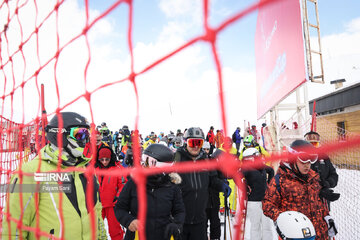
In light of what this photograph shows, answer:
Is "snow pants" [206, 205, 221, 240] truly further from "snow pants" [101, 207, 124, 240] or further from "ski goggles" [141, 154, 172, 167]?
"ski goggles" [141, 154, 172, 167]

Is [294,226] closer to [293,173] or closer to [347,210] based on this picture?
[293,173]

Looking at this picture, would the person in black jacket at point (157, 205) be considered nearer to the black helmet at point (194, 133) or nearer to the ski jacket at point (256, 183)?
the black helmet at point (194, 133)

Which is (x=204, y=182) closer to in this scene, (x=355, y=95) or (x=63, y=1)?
(x=63, y=1)

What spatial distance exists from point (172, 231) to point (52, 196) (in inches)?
38.6

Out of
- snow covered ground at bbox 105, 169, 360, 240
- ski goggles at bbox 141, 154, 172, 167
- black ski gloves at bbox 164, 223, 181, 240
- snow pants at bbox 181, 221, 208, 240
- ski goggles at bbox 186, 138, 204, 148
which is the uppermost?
ski goggles at bbox 186, 138, 204, 148

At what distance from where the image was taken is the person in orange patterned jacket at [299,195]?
7.31 feet

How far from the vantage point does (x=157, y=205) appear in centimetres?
Result: 211

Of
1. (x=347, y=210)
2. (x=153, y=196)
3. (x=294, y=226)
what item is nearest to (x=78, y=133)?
(x=153, y=196)

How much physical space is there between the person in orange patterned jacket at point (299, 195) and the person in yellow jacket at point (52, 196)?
65.2 inches

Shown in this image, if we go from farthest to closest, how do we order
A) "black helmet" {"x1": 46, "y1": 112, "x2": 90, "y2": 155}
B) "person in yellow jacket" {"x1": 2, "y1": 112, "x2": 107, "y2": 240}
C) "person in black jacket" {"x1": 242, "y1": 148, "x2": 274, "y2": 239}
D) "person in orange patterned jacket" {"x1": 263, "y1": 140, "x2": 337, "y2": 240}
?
"person in black jacket" {"x1": 242, "y1": 148, "x2": 274, "y2": 239} < "person in orange patterned jacket" {"x1": 263, "y1": 140, "x2": 337, "y2": 240} < "black helmet" {"x1": 46, "y1": 112, "x2": 90, "y2": 155} < "person in yellow jacket" {"x1": 2, "y1": 112, "x2": 107, "y2": 240}

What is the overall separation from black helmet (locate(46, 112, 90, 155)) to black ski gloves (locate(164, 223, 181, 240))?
→ 0.98 metres

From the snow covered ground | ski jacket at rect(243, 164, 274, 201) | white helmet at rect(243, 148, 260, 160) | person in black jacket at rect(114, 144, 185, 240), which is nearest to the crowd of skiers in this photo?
person in black jacket at rect(114, 144, 185, 240)

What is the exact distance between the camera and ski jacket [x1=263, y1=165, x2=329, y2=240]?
2.23 meters

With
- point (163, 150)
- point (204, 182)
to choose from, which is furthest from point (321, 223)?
point (163, 150)
